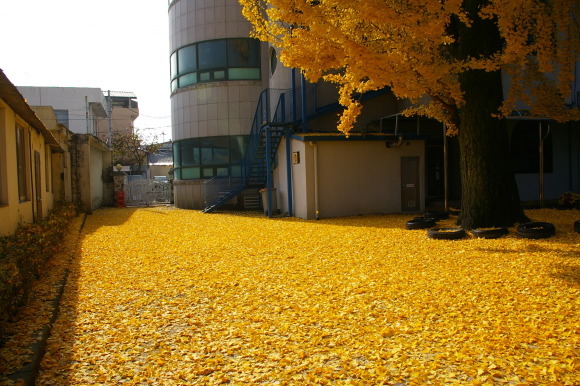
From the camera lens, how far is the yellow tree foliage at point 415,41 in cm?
911

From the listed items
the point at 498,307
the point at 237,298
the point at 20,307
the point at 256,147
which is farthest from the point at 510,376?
the point at 256,147

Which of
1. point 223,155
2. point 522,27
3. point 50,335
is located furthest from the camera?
point 223,155

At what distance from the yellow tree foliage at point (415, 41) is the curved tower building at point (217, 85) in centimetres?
1216

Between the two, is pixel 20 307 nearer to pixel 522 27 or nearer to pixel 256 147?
pixel 522 27

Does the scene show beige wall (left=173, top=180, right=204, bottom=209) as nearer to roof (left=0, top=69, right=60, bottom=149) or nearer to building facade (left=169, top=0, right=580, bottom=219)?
building facade (left=169, top=0, right=580, bottom=219)

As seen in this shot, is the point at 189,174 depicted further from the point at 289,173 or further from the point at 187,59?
the point at 289,173

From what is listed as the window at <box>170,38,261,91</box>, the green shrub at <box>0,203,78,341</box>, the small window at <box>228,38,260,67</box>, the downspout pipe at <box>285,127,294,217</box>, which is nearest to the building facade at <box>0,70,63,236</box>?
the green shrub at <box>0,203,78,341</box>

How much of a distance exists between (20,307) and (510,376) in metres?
4.83

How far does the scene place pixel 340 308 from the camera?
5484mm

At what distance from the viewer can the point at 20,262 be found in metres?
5.60

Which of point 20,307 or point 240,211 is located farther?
point 240,211

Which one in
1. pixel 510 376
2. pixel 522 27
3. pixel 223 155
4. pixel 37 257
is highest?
pixel 522 27

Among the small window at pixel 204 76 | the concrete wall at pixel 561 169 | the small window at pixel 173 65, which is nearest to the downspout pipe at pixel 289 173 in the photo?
the concrete wall at pixel 561 169

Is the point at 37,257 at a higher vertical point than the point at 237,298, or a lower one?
higher
